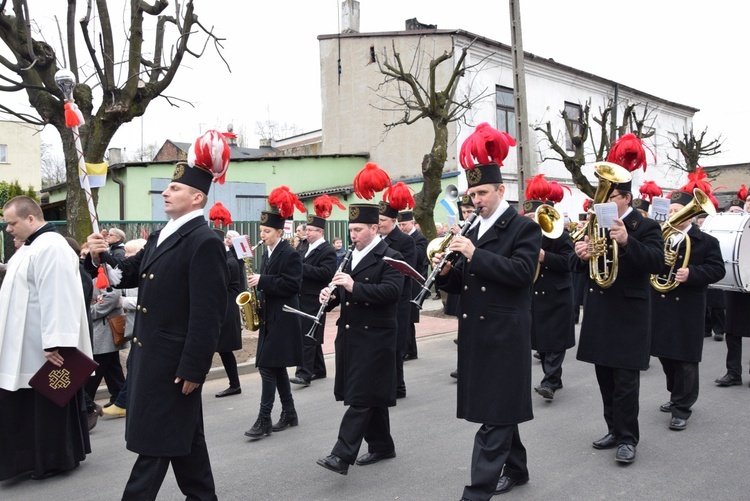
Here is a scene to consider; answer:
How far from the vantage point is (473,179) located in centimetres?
454

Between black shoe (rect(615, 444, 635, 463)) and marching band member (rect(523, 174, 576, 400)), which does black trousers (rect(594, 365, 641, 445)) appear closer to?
black shoe (rect(615, 444, 635, 463))

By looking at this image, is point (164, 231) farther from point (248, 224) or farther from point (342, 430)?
point (248, 224)

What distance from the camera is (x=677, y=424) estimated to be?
6.27m

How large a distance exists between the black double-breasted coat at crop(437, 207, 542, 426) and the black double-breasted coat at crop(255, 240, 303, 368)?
7.69ft

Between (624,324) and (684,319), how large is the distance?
4.61 ft

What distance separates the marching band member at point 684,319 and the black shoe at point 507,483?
2.10 metres

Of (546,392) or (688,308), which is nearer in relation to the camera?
(688,308)

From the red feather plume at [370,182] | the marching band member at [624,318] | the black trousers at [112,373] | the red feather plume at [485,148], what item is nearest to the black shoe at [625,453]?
the marching band member at [624,318]

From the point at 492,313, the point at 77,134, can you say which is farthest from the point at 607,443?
the point at 77,134

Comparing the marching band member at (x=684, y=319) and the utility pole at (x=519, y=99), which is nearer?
the marching band member at (x=684, y=319)

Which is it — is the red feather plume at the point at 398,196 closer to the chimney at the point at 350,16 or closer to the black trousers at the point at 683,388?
the black trousers at the point at 683,388

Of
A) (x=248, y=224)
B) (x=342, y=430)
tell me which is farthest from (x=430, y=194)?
(x=342, y=430)

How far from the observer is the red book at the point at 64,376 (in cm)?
488

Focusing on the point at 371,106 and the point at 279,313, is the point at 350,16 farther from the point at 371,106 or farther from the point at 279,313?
the point at 279,313
